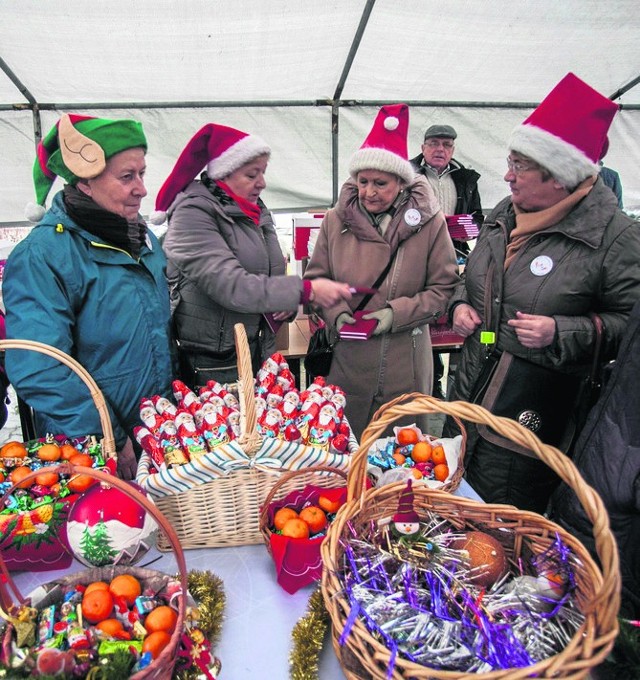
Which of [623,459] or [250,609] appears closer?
[250,609]

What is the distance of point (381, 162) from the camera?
2016 millimetres

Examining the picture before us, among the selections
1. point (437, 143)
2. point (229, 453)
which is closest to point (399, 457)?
point (229, 453)

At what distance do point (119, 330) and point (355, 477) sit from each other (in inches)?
39.2

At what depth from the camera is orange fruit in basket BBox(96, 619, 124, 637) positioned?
0.83 m

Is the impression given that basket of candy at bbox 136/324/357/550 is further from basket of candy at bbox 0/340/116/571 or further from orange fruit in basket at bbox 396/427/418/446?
orange fruit in basket at bbox 396/427/418/446

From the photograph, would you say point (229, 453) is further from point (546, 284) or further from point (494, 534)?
point (546, 284)

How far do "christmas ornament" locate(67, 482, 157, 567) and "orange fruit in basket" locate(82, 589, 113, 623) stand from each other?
0.10 m

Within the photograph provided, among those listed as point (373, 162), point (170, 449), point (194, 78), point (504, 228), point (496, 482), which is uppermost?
point (194, 78)

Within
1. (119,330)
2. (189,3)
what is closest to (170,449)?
(119,330)

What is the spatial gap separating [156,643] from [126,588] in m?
0.13

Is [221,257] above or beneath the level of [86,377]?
above

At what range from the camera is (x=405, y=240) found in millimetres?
2125

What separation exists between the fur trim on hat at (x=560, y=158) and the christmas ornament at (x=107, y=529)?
5.44ft

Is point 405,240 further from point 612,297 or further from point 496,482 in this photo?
point 496,482
